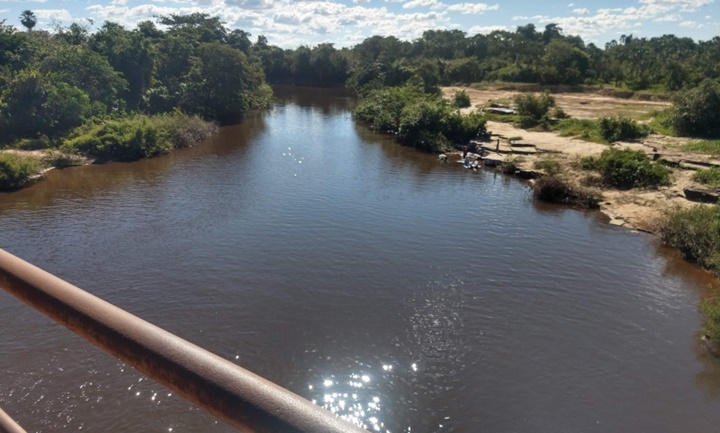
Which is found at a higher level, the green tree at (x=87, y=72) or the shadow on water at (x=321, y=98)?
the green tree at (x=87, y=72)

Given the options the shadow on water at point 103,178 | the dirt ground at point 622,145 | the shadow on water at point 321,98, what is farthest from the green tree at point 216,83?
the dirt ground at point 622,145

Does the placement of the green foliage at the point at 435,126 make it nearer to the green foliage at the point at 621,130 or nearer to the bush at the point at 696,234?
the green foliage at the point at 621,130

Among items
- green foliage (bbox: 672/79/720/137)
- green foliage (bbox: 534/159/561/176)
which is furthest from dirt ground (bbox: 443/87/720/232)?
green foliage (bbox: 672/79/720/137)

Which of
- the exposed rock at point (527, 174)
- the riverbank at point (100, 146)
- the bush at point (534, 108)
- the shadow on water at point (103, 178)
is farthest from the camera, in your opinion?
the bush at point (534, 108)

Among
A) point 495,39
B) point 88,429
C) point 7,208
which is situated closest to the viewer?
point 88,429

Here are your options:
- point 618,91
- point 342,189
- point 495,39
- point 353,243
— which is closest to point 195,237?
point 353,243

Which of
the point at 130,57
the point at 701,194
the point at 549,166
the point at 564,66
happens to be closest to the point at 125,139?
the point at 130,57

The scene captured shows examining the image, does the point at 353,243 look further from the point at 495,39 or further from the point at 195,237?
the point at 495,39
